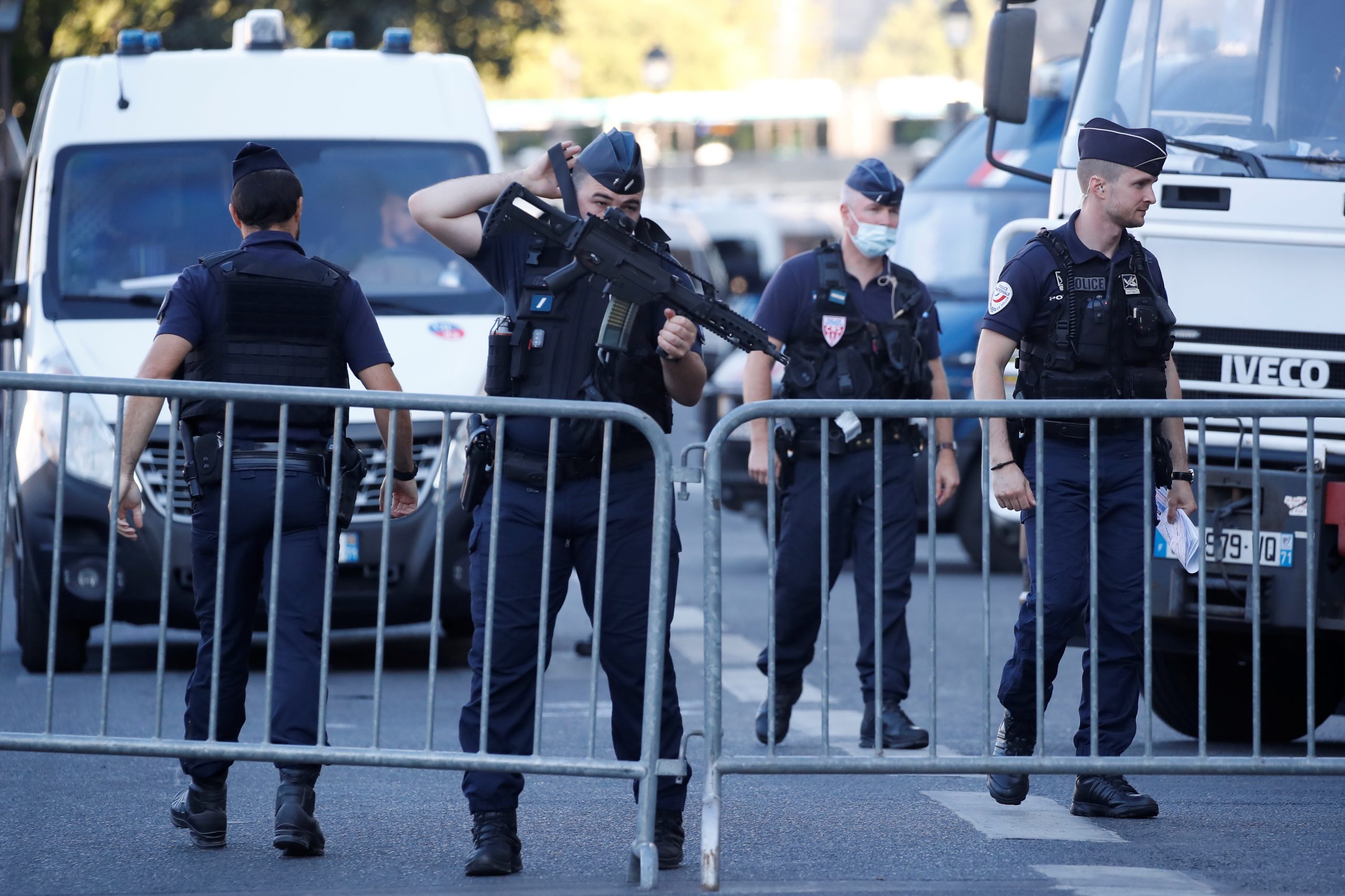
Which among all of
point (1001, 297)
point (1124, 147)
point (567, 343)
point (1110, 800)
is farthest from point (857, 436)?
point (567, 343)

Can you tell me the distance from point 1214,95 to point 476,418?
3008mm

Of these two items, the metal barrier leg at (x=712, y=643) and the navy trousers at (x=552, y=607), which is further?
the navy trousers at (x=552, y=607)

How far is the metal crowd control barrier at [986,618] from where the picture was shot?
16.1 feet

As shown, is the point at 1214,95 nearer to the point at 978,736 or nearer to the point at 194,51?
the point at 978,736

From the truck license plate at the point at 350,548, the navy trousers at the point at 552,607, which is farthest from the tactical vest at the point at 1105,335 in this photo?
the truck license plate at the point at 350,548

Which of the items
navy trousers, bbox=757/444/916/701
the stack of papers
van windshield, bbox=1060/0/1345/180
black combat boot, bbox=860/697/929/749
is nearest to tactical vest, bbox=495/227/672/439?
the stack of papers

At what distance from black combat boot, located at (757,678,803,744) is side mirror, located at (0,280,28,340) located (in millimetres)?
3855

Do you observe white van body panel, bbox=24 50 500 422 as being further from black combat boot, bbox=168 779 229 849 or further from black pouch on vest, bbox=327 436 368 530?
black combat boot, bbox=168 779 229 849

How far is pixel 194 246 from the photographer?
8.94 metres

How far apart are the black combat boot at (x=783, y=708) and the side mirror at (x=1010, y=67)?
6.85 ft

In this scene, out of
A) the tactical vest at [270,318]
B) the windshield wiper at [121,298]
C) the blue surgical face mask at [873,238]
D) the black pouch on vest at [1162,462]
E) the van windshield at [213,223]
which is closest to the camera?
the tactical vest at [270,318]

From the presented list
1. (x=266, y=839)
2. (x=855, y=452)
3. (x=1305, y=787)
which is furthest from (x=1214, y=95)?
(x=266, y=839)

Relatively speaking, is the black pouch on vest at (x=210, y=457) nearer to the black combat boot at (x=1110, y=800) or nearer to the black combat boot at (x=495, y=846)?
the black combat boot at (x=495, y=846)

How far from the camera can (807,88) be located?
57406 mm
